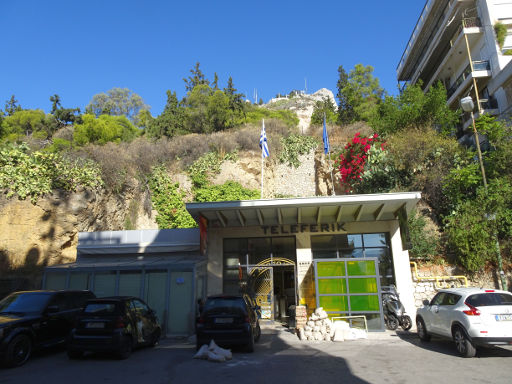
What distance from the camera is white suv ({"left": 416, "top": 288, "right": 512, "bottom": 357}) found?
281 inches

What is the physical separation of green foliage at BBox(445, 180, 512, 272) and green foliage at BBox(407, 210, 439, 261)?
0.72m

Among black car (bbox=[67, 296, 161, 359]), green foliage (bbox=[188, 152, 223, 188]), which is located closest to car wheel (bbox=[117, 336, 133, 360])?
black car (bbox=[67, 296, 161, 359])

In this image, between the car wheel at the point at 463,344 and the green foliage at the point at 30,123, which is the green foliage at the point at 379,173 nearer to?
the car wheel at the point at 463,344

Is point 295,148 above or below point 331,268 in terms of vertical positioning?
above

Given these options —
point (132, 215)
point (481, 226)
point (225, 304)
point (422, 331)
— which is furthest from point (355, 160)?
point (132, 215)

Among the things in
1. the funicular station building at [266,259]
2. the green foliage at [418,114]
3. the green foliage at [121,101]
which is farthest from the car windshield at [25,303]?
the green foliage at [121,101]

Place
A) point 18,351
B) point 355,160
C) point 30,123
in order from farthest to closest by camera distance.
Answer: point 30,123
point 355,160
point 18,351

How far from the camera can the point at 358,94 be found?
36844mm

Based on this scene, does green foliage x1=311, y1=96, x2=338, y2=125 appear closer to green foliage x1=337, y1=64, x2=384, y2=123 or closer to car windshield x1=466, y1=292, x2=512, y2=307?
green foliage x1=337, y1=64, x2=384, y2=123

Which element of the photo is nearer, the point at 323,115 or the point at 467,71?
the point at 467,71

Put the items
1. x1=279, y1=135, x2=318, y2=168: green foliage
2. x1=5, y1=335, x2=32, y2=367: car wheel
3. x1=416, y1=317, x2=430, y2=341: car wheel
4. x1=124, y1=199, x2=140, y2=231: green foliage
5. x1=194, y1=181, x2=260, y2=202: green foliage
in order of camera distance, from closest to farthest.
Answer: x1=5, y1=335, x2=32, y2=367: car wheel < x1=416, y1=317, x2=430, y2=341: car wheel < x1=194, y1=181, x2=260, y2=202: green foliage < x1=124, y1=199, x2=140, y2=231: green foliage < x1=279, y1=135, x2=318, y2=168: green foliage

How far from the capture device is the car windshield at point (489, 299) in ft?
24.9

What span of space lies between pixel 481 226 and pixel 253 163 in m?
15.6

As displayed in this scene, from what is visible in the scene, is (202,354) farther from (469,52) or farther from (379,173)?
(469,52)
